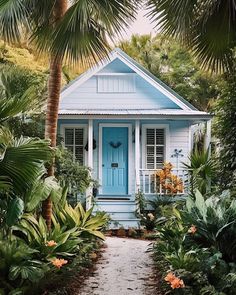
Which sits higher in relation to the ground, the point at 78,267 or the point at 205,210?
the point at 205,210

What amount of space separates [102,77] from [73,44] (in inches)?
307

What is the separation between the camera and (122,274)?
7238 millimetres

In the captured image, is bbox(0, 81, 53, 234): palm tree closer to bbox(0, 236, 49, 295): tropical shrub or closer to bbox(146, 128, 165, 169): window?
bbox(0, 236, 49, 295): tropical shrub

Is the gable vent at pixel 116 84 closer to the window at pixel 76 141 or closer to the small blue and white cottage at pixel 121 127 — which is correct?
the small blue and white cottage at pixel 121 127

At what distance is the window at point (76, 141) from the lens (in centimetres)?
1449

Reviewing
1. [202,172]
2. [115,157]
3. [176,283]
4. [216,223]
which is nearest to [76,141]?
[115,157]

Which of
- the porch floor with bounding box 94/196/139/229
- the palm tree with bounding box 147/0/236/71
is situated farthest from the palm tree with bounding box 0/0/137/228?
the porch floor with bounding box 94/196/139/229

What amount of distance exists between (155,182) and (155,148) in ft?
5.06

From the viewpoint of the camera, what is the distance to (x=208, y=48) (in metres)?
7.54

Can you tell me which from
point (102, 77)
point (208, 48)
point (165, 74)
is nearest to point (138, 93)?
point (102, 77)

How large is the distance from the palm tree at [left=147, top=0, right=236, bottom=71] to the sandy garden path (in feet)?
12.2

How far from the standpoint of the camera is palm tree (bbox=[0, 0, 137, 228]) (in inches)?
261

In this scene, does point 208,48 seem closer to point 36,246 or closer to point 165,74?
point 36,246

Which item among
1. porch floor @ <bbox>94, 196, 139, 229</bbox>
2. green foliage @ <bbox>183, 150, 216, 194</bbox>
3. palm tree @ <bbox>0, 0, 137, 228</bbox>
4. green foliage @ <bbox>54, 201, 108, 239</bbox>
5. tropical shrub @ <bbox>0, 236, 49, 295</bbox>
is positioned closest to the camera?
tropical shrub @ <bbox>0, 236, 49, 295</bbox>
